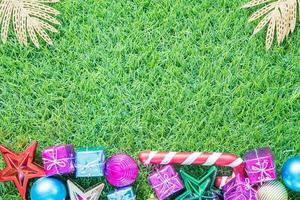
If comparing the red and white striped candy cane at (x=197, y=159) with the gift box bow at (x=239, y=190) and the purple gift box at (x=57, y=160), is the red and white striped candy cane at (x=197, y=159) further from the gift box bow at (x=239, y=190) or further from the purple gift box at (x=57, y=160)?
the purple gift box at (x=57, y=160)

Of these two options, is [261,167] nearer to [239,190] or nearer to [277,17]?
[239,190]

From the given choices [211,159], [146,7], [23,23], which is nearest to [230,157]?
[211,159]

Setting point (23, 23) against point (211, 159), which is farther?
point (23, 23)

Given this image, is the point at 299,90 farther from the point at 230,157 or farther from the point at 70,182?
the point at 70,182

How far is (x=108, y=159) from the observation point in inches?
76.4

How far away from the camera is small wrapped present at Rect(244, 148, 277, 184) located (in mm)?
1855

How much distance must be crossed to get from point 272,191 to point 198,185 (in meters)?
0.22

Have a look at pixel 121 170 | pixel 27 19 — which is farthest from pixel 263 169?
pixel 27 19

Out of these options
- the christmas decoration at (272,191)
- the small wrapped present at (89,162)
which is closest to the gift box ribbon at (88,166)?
the small wrapped present at (89,162)

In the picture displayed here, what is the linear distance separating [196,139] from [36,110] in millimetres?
518

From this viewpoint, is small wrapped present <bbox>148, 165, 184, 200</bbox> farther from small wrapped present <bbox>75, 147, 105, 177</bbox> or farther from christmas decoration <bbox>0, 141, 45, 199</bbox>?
christmas decoration <bbox>0, 141, 45, 199</bbox>

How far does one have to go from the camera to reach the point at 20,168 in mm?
1905

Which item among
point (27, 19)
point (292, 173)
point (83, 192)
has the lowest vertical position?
point (83, 192)

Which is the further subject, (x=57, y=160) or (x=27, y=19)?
(x=27, y=19)
